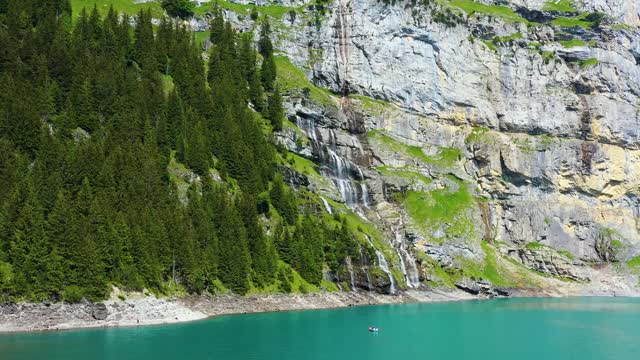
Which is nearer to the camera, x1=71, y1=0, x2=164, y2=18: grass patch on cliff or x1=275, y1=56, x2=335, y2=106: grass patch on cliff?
x1=275, y1=56, x2=335, y2=106: grass patch on cliff

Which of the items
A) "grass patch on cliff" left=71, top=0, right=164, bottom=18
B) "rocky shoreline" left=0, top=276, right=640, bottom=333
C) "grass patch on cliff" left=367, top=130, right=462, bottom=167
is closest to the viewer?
"rocky shoreline" left=0, top=276, right=640, bottom=333

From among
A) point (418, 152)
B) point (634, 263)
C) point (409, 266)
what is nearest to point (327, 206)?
point (409, 266)

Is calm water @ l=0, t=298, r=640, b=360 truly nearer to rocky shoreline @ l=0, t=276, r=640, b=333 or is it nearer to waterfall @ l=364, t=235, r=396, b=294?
rocky shoreline @ l=0, t=276, r=640, b=333

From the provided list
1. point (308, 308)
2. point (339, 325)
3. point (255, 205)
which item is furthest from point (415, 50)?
point (339, 325)

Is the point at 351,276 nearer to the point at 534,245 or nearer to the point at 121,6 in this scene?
the point at 534,245

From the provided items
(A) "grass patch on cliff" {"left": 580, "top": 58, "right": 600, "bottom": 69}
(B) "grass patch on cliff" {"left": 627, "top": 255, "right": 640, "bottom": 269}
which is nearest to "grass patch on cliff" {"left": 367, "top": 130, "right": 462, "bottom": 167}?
(A) "grass patch on cliff" {"left": 580, "top": 58, "right": 600, "bottom": 69}

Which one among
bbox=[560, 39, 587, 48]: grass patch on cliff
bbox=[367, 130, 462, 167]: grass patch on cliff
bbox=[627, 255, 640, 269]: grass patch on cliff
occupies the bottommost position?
bbox=[627, 255, 640, 269]: grass patch on cliff
